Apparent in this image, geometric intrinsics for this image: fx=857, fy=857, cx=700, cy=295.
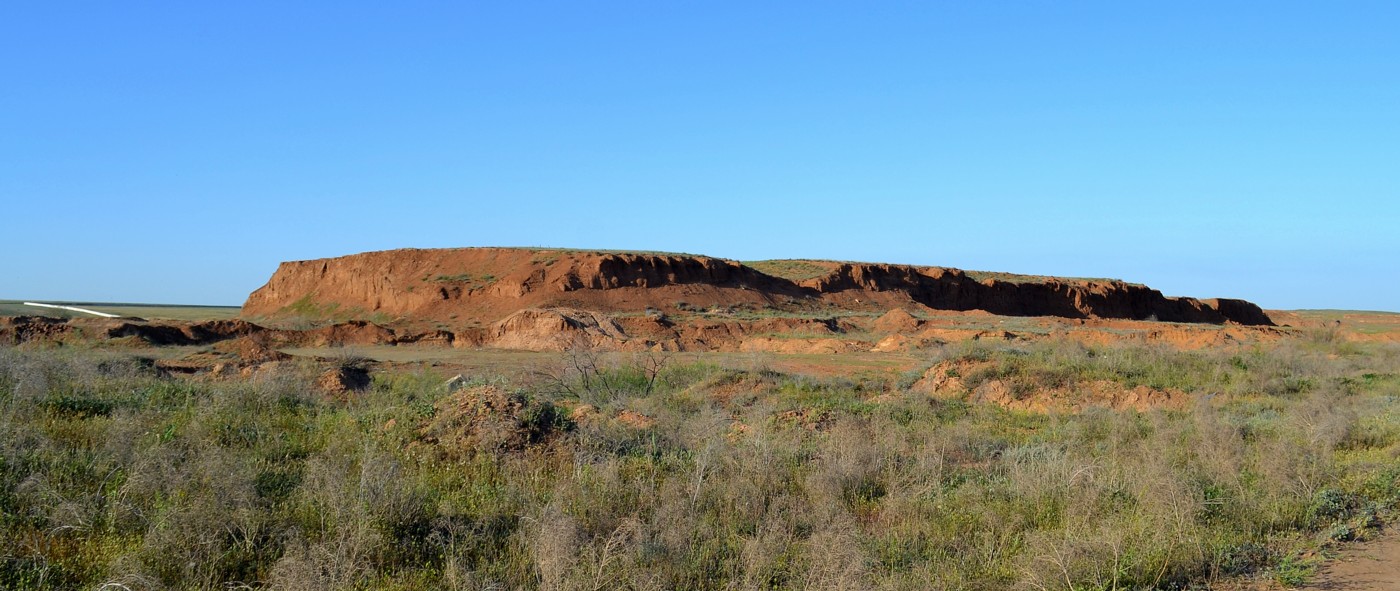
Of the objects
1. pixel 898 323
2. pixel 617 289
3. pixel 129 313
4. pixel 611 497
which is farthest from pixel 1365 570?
pixel 129 313

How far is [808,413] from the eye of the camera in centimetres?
1256

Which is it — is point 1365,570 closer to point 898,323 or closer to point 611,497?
point 611,497

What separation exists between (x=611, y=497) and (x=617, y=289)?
4339cm

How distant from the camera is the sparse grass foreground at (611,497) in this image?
5.05 metres

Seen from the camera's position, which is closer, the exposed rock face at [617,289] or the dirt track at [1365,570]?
the dirt track at [1365,570]

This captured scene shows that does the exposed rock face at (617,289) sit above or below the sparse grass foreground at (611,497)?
above

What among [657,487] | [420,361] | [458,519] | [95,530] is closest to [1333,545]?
[657,487]

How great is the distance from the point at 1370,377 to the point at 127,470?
22.0m

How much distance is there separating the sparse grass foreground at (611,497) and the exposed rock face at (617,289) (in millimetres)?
28401

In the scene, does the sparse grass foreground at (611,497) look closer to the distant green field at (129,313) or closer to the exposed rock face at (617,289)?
the exposed rock face at (617,289)

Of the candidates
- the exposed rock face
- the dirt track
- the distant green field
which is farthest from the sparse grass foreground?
the distant green field

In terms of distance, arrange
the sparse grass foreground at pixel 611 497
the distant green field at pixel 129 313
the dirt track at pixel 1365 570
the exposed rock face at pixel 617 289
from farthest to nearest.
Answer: the distant green field at pixel 129 313, the exposed rock face at pixel 617 289, the dirt track at pixel 1365 570, the sparse grass foreground at pixel 611 497

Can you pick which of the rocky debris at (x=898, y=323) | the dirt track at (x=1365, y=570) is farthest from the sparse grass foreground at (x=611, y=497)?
the rocky debris at (x=898, y=323)

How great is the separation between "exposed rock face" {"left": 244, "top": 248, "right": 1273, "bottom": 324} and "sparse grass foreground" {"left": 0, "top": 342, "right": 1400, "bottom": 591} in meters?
28.4
